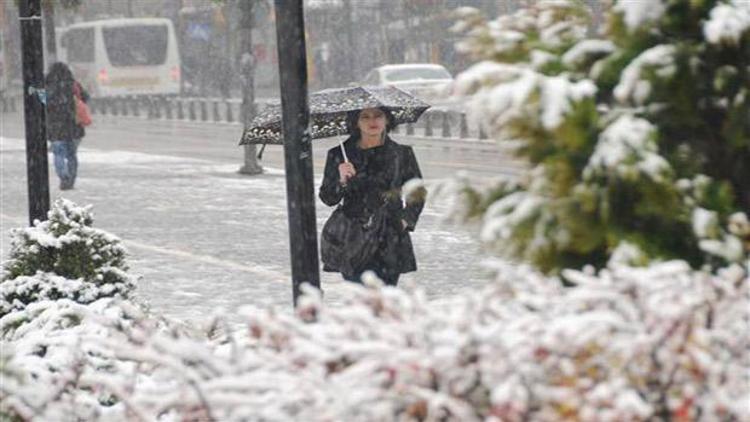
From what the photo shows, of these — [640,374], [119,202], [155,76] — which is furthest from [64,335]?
[155,76]

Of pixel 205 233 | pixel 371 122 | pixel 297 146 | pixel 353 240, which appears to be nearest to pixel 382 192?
pixel 353 240

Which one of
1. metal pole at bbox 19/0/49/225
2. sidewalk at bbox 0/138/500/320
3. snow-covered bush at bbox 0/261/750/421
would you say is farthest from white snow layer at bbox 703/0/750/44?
metal pole at bbox 19/0/49/225

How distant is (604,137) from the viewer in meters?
3.62

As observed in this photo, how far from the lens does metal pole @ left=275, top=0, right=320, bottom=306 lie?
690cm

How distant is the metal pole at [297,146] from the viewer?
690 cm

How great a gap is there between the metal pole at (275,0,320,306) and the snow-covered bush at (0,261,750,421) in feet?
11.1

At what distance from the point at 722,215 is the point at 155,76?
210ft

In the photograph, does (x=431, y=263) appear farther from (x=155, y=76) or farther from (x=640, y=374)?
(x=155, y=76)

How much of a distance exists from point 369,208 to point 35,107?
5.82 feet

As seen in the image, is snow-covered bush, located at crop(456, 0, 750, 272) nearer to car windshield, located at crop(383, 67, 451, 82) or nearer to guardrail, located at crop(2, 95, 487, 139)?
guardrail, located at crop(2, 95, 487, 139)

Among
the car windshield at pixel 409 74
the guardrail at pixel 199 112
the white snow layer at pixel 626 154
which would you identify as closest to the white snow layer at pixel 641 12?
the white snow layer at pixel 626 154

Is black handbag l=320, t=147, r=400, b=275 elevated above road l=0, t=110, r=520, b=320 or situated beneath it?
elevated above

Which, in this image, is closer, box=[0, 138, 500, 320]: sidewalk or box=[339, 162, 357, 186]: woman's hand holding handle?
box=[339, 162, 357, 186]: woman's hand holding handle

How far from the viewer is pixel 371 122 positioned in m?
10.2
